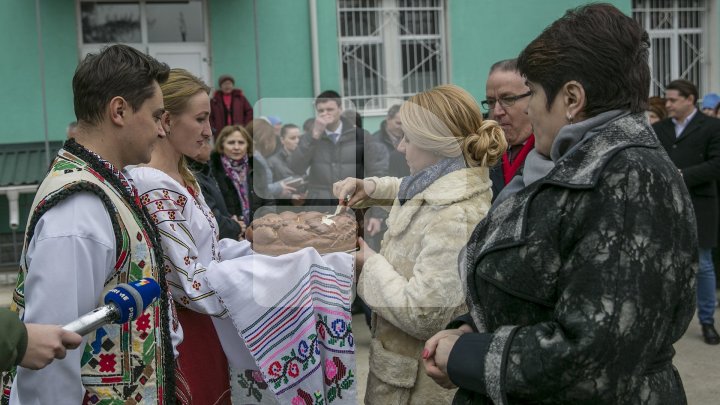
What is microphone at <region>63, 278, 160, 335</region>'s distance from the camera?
5.63 feet

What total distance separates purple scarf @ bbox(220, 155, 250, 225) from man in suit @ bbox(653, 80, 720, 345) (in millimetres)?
3628

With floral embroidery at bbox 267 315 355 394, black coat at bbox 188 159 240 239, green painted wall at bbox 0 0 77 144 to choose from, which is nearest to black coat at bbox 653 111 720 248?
black coat at bbox 188 159 240 239

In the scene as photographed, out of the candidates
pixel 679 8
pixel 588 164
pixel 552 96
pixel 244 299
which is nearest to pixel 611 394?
pixel 588 164

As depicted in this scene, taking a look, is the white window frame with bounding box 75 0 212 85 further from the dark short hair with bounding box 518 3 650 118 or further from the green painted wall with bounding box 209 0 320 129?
the dark short hair with bounding box 518 3 650 118

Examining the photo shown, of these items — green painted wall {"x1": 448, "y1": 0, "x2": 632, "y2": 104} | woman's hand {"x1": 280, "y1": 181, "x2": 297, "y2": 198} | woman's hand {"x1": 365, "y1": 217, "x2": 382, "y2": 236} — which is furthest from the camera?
green painted wall {"x1": 448, "y1": 0, "x2": 632, "y2": 104}

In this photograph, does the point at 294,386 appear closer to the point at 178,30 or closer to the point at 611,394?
the point at 611,394

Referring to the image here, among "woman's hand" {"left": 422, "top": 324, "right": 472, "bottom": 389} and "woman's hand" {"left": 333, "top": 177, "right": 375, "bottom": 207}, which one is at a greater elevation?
"woman's hand" {"left": 333, "top": 177, "right": 375, "bottom": 207}

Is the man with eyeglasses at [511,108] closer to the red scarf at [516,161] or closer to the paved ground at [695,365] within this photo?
the red scarf at [516,161]

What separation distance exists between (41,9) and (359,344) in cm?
705

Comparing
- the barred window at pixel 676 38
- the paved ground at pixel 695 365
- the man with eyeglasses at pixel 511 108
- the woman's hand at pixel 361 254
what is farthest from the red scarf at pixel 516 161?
the barred window at pixel 676 38

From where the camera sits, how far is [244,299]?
2.57 meters

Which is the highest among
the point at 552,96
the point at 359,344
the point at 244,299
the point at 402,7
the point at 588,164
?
the point at 402,7

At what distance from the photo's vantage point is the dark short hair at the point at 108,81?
2.13m

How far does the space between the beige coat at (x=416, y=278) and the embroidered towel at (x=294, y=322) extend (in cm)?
11
